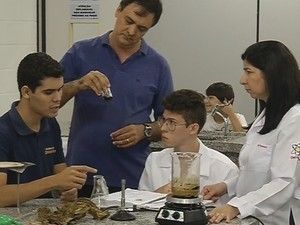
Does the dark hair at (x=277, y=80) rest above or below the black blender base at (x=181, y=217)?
above

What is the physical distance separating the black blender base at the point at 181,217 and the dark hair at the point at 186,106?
2.71 ft

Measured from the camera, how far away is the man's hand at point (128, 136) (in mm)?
2691

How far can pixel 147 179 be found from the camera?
8.96ft

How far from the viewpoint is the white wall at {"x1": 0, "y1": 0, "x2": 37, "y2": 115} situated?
13.3 feet

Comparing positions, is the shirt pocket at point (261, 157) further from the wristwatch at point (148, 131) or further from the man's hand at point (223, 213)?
the wristwatch at point (148, 131)

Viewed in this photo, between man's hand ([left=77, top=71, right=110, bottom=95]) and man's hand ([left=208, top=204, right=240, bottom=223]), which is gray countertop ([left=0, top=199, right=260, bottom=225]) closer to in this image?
man's hand ([left=208, top=204, right=240, bottom=223])

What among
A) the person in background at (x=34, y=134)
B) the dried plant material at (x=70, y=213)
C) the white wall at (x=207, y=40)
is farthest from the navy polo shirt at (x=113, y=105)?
the white wall at (x=207, y=40)

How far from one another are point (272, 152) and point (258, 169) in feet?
0.31

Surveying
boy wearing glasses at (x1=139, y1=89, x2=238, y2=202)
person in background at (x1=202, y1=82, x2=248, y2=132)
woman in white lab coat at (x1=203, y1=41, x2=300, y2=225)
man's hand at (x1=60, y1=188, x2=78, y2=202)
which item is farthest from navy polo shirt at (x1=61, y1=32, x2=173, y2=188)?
person in background at (x1=202, y1=82, x2=248, y2=132)

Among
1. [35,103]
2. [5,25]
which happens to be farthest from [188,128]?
[5,25]

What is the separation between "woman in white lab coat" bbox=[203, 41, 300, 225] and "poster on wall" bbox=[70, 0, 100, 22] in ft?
6.92

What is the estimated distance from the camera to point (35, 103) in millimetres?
2445

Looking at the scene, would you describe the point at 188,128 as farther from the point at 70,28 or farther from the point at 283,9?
the point at 70,28

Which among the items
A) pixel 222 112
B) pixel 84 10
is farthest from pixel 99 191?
pixel 84 10
